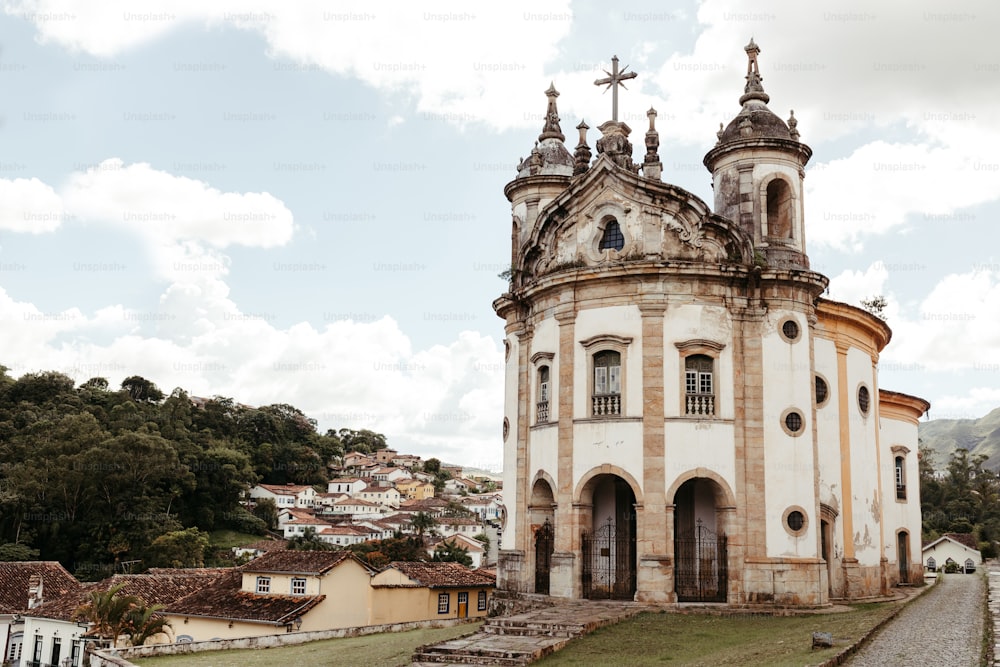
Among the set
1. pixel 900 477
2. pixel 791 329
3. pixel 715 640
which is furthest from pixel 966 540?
pixel 715 640

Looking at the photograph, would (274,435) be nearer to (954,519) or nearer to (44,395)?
(44,395)

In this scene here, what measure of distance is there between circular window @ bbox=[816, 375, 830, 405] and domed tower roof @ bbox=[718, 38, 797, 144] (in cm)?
626

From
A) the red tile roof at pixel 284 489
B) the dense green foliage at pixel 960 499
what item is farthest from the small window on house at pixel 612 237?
the red tile roof at pixel 284 489

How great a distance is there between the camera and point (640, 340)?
2138 cm

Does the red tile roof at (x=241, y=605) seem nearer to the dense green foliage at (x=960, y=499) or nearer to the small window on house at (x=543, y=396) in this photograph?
the small window on house at (x=543, y=396)

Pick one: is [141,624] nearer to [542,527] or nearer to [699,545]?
[542,527]

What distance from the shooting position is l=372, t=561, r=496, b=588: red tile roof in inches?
1341

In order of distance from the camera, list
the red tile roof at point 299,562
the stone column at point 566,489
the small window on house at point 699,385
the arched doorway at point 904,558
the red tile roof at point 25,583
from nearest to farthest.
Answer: the stone column at point 566,489 → the small window on house at point 699,385 → the arched doorway at point 904,558 → the red tile roof at point 299,562 → the red tile roof at point 25,583

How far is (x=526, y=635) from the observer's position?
55.9 feet

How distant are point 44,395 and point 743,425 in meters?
87.7

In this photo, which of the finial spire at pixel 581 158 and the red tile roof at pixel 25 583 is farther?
the red tile roof at pixel 25 583

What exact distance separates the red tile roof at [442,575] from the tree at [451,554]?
111 feet

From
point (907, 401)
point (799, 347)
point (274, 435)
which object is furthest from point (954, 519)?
point (274, 435)

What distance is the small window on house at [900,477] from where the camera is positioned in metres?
28.1
